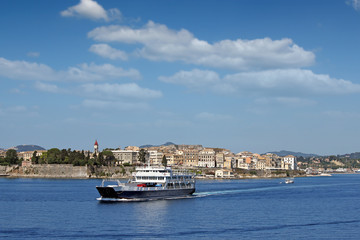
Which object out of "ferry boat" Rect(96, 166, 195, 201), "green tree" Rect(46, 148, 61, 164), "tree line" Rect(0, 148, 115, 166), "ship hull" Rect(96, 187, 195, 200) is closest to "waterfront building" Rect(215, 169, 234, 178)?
"tree line" Rect(0, 148, 115, 166)

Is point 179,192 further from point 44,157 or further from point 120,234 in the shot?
point 44,157

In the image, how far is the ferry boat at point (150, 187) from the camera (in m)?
65.9

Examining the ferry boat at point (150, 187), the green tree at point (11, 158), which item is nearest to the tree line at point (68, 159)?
the green tree at point (11, 158)

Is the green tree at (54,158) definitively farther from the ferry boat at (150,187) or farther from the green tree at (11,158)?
the ferry boat at (150,187)

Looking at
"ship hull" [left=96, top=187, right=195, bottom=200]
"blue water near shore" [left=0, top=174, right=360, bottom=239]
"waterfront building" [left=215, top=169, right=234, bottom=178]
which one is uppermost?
"waterfront building" [left=215, top=169, right=234, bottom=178]

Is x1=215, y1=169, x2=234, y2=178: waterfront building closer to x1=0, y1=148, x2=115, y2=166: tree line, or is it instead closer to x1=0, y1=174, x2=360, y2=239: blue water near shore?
x1=0, y1=148, x2=115, y2=166: tree line

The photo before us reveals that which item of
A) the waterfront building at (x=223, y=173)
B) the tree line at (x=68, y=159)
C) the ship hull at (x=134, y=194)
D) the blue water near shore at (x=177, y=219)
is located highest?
the tree line at (x=68, y=159)

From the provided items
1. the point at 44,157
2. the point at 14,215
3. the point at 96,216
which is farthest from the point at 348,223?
the point at 44,157

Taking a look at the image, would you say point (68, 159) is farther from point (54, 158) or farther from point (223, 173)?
point (223, 173)

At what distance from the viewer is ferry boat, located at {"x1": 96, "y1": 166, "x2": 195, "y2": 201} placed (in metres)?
65.9

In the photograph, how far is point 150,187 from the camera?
6825cm

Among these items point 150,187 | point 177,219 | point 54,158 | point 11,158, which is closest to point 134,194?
point 150,187

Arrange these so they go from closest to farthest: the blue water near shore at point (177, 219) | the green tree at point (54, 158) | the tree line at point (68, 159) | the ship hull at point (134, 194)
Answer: the blue water near shore at point (177, 219), the ship hull at point (134, 194), the tree line at point (68, 159), the green tree at point (54, 158)

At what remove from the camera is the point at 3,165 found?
17900cm
